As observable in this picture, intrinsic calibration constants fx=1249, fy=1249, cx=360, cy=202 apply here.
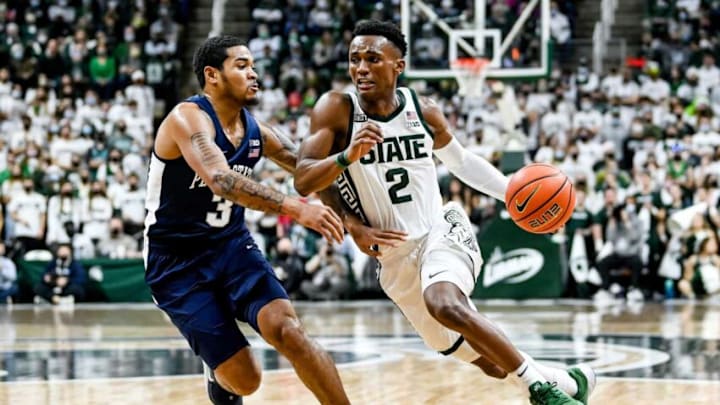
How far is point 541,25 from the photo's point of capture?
61.5ft

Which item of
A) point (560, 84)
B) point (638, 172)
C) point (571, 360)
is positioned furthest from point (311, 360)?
point (560, 84)

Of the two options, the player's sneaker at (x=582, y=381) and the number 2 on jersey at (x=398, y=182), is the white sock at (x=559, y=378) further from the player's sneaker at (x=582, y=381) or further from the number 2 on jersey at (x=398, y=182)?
the number 2 on jersey at (x=398, y=182)

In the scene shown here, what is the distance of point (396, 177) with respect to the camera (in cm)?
671

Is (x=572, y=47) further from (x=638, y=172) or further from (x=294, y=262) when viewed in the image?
(x=294, y=262)

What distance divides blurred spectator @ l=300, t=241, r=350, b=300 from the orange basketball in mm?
9611

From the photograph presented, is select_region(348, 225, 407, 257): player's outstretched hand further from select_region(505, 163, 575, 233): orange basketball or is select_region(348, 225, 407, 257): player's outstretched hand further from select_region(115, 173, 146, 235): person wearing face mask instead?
select_region(115, 173, 146, 235): person wearing face mask

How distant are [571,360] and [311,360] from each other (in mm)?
4400

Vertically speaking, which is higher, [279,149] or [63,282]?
[279,149]

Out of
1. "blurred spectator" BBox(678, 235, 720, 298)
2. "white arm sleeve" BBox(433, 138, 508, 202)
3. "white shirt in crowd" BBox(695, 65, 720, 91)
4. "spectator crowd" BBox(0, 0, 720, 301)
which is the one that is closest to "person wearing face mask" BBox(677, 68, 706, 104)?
"spectator crowd" BBox(0, 0, 720, 301)

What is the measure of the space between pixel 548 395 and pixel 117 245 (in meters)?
11.7

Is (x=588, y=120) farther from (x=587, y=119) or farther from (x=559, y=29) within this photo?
(x=559, y=29)

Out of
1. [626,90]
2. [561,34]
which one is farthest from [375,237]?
[561,34]

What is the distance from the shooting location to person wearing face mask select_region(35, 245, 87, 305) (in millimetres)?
16797

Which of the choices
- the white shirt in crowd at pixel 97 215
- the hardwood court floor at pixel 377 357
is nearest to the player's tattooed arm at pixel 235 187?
the hardwood court floor at pixel 377 357
